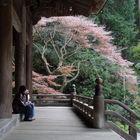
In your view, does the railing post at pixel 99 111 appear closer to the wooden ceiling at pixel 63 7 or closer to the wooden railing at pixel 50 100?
the wooden ceiling at pixel 63 7

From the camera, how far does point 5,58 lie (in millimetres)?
10844

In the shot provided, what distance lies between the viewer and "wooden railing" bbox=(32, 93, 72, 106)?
2352cm

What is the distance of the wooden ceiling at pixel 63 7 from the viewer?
1474 cm

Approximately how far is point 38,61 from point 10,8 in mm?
17602

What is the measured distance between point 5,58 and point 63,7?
660 cm

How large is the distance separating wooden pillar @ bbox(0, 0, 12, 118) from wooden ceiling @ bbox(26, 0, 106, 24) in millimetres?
3770

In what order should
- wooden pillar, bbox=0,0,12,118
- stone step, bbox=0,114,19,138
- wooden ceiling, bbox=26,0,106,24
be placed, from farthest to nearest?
wooden ceiling, bbox=26,0,106,24 → wooden pillar, bbox=0,0,12,118 → stone step, bbox=0,114,19,138

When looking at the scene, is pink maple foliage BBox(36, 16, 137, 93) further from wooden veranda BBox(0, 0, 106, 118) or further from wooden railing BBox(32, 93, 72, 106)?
wooden veranda BBox(0, 0, 106, 118)

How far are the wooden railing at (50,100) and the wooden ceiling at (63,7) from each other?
6.17 m

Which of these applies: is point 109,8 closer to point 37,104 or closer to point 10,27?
point 37,104

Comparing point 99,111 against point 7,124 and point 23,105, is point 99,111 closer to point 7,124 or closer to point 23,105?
point 7,124

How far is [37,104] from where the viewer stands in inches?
922

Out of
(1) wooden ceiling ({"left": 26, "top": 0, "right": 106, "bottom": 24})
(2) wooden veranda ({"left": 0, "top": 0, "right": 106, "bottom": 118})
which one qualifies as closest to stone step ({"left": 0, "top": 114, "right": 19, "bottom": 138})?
(2) wooden veranda ({"left": 0, "top": 0, "right": 106, "bottom": 118})

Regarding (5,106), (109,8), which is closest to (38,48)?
(109,8)
